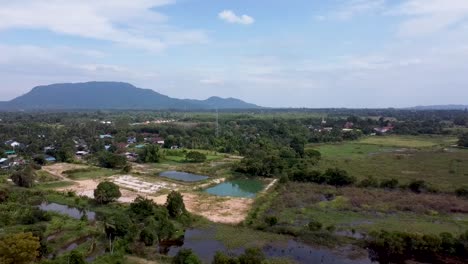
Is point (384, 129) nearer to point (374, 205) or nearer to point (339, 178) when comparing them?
point (339, 178)

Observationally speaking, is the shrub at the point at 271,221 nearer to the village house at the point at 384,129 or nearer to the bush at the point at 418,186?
the bush at the point at 418,186

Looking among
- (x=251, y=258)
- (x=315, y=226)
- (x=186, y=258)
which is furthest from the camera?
(x=315, y=226)

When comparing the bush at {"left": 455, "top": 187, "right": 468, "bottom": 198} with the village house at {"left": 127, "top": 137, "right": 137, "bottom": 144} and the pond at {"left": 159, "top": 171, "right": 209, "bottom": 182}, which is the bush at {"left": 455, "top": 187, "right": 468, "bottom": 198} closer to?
the pond at {"left": 159, "top": 171, "right": 209, "bottom": 182}

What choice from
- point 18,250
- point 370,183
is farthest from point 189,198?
point 370,183

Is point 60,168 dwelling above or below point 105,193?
below

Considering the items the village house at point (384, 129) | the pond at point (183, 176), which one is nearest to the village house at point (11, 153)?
the pond at point (183, 176)

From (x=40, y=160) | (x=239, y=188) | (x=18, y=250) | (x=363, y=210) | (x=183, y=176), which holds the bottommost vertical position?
(x=239, y=188)

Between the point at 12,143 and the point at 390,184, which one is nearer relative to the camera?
the point at 390,184
